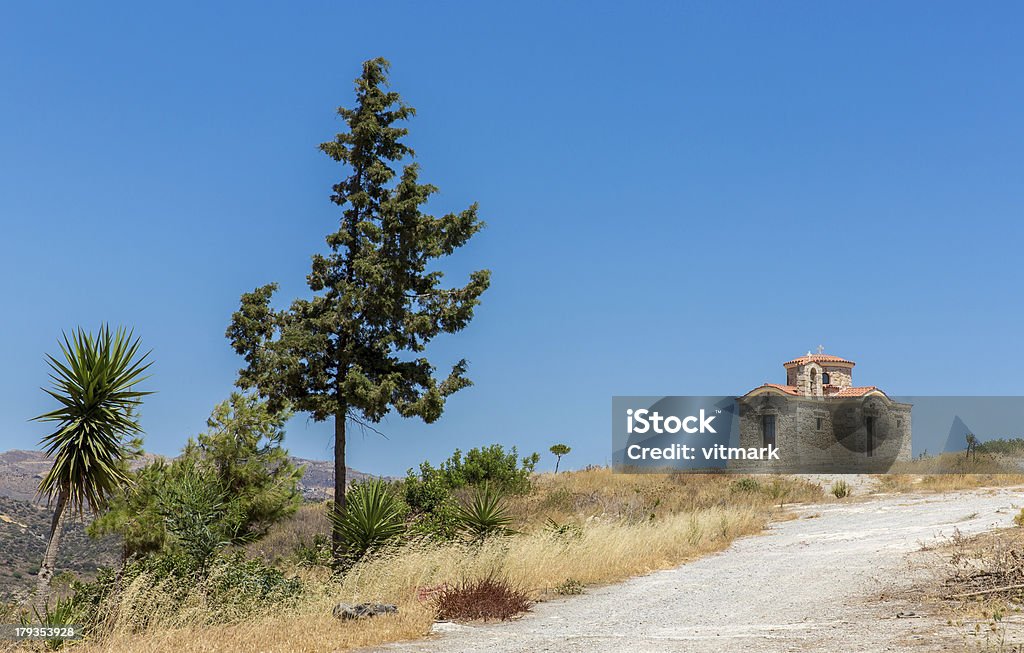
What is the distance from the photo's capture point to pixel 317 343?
23812mm

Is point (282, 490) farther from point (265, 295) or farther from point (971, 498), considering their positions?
point (971, 498)

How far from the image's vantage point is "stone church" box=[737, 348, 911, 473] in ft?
177

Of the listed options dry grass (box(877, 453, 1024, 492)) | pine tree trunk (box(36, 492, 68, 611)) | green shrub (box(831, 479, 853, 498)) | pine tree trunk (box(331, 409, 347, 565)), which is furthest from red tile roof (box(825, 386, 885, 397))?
pine tree trunk (box(36, 492, 68, 611))

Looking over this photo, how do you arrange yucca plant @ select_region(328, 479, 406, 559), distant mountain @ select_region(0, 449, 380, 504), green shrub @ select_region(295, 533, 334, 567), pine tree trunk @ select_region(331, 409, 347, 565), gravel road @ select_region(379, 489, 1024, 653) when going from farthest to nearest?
distant mountain @ select_region(0, 449, 380, 504), pine tree trunk @ select_region(331, 409, 347, 565), green shrub @ select_region(295, 533, 334, 567), yucca plant @ select_region(328, 479, 406, 559), gravel road @ select_region(379, 489, 1024, 653)

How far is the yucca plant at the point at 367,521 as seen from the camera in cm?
1841

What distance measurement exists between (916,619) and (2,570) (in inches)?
1467

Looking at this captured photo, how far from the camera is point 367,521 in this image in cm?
1842

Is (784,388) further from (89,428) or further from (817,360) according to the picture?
(89,428)

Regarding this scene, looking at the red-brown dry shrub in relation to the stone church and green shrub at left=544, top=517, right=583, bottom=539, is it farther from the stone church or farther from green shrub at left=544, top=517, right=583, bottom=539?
the stone church

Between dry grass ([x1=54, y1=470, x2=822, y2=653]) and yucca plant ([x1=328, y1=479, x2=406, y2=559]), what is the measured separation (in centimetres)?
85

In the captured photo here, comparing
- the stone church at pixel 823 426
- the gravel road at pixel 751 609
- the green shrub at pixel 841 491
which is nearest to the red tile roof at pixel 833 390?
the stone church at pixel 823 426

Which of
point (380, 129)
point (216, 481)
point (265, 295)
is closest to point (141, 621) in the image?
point (216, 481)

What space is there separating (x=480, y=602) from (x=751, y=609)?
4.03m

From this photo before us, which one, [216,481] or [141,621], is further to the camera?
[216,481]
